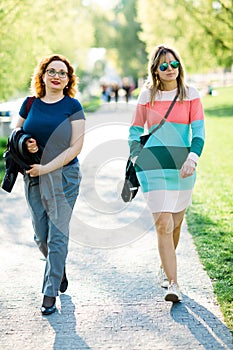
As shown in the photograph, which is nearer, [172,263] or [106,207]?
[172,263]

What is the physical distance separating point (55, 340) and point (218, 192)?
6138mm

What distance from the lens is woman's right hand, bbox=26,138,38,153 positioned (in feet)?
14.8

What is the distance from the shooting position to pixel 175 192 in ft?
15.6

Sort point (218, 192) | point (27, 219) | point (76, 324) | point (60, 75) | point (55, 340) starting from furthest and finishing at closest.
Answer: point (218, 192) < point (27, 219) < point (60, 75) < point (76, 324) < point (55, 340)

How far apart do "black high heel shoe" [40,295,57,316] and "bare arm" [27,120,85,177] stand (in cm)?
92

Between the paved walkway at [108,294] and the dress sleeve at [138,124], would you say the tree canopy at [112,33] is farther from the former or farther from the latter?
the dress sleeve at [138,124]

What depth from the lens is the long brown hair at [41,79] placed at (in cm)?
474

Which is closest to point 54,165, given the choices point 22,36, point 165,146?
point 165,146

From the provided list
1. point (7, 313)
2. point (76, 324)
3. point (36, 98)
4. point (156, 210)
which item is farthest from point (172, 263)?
point (36, 98)

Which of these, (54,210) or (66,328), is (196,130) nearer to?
(54,210)

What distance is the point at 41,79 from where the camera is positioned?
15.6 ft

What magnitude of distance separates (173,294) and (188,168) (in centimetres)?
94

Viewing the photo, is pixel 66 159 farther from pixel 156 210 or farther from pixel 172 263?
pixel 172 263

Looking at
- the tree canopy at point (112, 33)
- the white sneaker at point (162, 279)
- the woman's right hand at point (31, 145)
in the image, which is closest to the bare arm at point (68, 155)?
the woman's right hand at point (31, 145)
